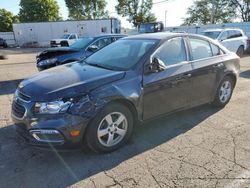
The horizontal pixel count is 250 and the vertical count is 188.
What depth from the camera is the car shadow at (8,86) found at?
7.40m

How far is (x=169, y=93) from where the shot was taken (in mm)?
4203

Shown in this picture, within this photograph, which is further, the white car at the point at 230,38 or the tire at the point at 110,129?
the white car at the point at 230,38

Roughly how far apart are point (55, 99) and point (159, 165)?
157cm

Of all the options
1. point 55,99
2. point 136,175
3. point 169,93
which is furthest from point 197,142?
point 55,99

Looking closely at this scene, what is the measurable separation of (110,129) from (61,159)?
773 millimetres

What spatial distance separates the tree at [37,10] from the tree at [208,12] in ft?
102

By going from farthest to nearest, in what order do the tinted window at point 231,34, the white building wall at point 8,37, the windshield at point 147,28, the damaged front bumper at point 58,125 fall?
1. the white building wall at point 8,37
2. the windshield at point 147,28
3. the tinted window at point 231,34
4. the damaged front bumper at point 58,125

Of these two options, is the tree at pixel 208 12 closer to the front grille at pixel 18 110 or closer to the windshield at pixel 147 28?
the windshield at pixel 147 28

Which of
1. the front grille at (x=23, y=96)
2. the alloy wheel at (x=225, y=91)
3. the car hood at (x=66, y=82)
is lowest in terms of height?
the alloy wheel at (x=225, y=91)

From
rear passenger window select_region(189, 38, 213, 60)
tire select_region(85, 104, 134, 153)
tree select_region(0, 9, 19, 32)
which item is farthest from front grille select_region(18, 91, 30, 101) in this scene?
tree select_region(0, 9, 19, 32)

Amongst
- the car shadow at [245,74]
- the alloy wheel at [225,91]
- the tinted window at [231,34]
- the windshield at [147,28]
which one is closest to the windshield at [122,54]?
the alloy wheel at [225,91]

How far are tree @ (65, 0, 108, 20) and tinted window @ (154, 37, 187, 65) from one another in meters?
57.2

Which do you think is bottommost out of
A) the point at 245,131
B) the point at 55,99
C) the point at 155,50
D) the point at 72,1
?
the point at 245,131

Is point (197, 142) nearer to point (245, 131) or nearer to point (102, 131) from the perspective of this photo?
point (245, 131)
